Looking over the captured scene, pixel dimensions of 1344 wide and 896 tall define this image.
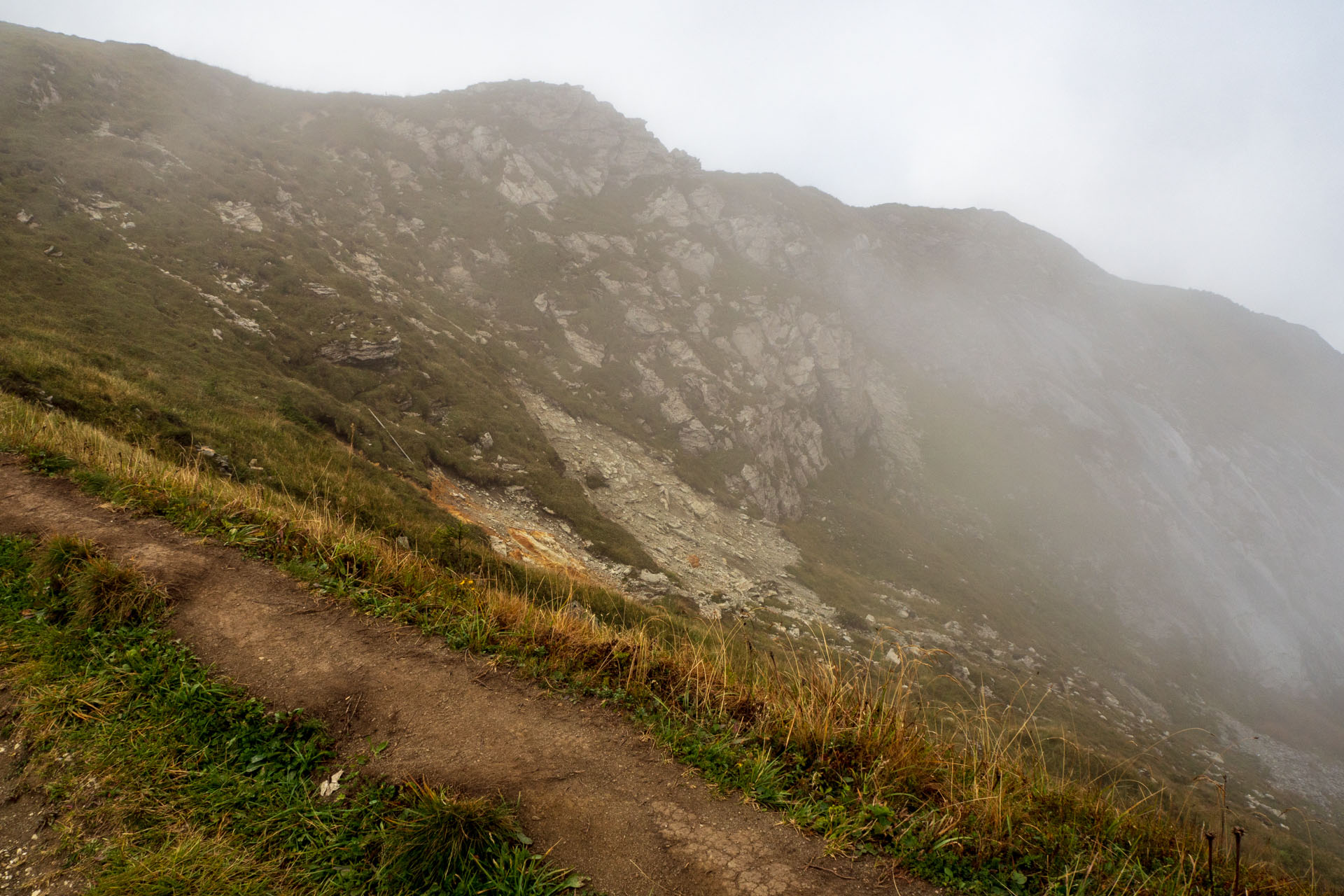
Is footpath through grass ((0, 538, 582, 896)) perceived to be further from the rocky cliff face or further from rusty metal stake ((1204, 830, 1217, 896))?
the rocky cliff face

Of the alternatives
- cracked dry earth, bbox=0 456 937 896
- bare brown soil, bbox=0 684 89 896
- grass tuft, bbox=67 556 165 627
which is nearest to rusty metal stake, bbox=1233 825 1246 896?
cracked dry earth, bbox=0 456 937 896

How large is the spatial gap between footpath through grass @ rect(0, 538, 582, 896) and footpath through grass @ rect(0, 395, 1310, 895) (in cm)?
144

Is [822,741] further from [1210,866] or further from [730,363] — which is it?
[730,363]

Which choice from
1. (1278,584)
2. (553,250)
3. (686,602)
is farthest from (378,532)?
(1278,584)

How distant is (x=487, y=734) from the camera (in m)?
3.71

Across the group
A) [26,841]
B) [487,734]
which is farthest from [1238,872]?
[26,841]

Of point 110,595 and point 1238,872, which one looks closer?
point 1238,872

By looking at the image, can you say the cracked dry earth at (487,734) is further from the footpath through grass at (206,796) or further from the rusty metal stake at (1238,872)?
the rusty metal stake at (1238,872)

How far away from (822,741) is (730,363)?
55.9m

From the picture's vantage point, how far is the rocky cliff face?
97.7 ft

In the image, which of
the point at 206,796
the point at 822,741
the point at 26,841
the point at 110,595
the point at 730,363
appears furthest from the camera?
the point at 730,363

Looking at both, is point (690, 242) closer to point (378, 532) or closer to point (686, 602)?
point (686, 602)

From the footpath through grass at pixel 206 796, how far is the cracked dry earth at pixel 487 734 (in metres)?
0.24

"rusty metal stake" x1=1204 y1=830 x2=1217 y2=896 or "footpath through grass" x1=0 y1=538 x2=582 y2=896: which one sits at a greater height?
"rusty metal stake" x1=1204 y1=830 x2=1217 y2=896
